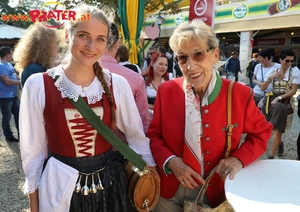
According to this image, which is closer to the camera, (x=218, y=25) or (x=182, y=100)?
(x=182, y=100)

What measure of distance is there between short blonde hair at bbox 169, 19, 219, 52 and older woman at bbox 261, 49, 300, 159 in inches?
119

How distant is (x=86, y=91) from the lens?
138cm

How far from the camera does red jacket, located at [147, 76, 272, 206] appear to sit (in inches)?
57.5

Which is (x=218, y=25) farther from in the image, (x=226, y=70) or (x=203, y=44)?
(x=203, y=44)

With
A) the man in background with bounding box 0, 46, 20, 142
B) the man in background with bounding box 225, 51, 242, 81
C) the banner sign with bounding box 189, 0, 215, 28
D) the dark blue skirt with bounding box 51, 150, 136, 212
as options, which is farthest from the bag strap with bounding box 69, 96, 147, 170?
the man in background with bounding box 225, 51, 242, 81

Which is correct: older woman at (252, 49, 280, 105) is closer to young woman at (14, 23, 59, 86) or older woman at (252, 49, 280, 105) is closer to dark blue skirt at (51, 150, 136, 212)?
young woman at (14, 23, 59, 86)

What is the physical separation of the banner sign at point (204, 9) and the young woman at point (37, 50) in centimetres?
210

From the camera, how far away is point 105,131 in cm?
136

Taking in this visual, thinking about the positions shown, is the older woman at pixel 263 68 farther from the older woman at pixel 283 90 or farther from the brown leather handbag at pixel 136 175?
the brown leather handbag at pixel 136 175

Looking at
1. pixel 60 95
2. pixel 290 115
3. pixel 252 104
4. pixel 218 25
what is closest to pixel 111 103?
pixel 60 95

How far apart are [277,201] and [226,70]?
1114 cm

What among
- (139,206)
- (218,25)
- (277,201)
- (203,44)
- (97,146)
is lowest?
(139,206)

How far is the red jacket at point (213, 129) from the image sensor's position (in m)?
1.46

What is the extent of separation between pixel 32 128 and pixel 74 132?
204 millimetres
